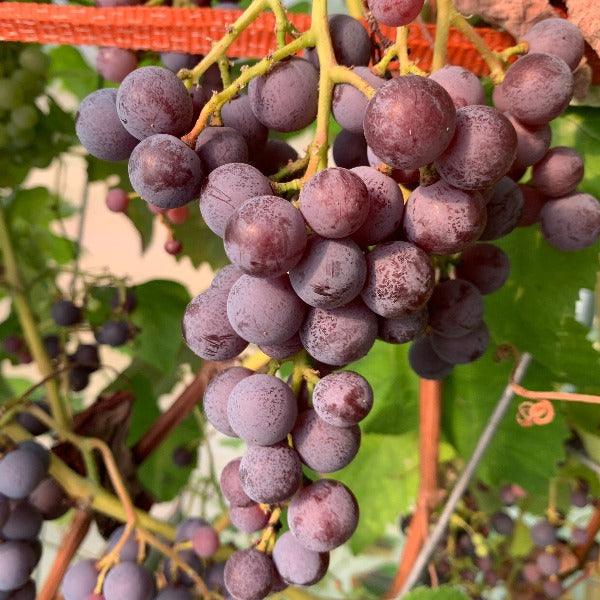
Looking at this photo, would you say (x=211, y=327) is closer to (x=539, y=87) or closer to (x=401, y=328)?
(x=401, y=328)

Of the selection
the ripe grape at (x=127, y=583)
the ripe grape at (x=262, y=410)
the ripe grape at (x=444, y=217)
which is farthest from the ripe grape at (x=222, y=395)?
the ripe grape at (x=127, y=583)

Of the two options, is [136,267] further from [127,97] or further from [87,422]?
[127,97]

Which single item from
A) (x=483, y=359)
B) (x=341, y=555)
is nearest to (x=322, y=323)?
(x=483, y=359)

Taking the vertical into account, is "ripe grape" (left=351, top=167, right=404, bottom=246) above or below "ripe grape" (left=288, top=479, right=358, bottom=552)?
above

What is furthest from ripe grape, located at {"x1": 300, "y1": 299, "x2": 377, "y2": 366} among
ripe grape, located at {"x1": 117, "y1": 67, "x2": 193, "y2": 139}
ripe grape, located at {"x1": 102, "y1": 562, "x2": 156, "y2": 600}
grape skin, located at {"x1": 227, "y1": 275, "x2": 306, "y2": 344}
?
ripe grape, located at {"x1": 102, "y1": 562, "x2": 156, "y2": 600}

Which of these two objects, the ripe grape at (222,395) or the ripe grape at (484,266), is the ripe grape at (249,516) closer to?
the ripe grape at (222,395)

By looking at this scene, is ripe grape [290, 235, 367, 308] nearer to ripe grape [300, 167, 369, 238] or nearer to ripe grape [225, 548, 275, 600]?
ripe grape [300, 167, 369, 238]

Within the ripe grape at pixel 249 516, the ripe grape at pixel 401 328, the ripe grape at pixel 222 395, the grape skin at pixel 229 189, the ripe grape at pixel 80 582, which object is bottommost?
the ripe grape at pixel 80 582
